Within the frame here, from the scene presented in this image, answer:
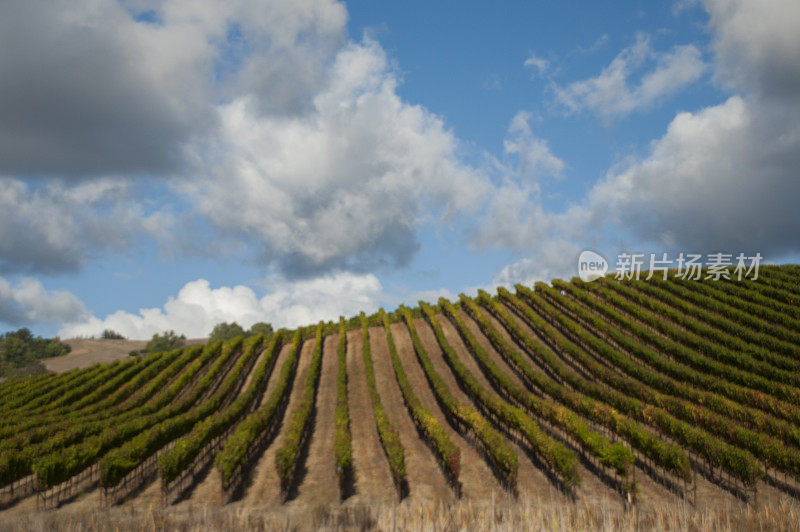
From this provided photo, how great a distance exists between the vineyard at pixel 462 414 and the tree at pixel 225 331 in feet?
266

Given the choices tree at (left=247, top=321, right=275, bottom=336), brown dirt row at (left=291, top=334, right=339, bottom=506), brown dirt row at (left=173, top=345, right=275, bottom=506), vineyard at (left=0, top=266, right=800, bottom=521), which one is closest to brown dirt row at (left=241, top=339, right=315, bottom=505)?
vineyard at (left=0, top=266, right=800, bottom=521)

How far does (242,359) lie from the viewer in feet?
183

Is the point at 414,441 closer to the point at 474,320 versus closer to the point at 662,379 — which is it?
the point at 662,379

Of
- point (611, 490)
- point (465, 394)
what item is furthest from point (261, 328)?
point (611, 490)

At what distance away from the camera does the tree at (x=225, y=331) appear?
141500 millimetres

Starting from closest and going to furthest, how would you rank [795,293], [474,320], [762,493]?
[762,493] < [795,293] < [474,320]

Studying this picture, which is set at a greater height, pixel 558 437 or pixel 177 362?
pixel 177 362

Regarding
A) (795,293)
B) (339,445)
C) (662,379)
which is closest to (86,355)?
(339,445)

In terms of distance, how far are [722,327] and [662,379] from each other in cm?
1604

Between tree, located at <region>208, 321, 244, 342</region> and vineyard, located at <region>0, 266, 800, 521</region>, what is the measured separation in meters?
81.0

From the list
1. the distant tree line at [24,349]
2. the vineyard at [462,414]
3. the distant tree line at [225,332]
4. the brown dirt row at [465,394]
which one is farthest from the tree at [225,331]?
the brown dirt row at [465,394]

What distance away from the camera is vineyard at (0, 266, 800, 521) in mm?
26125

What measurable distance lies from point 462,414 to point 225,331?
128 meters

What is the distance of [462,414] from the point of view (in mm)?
34094
